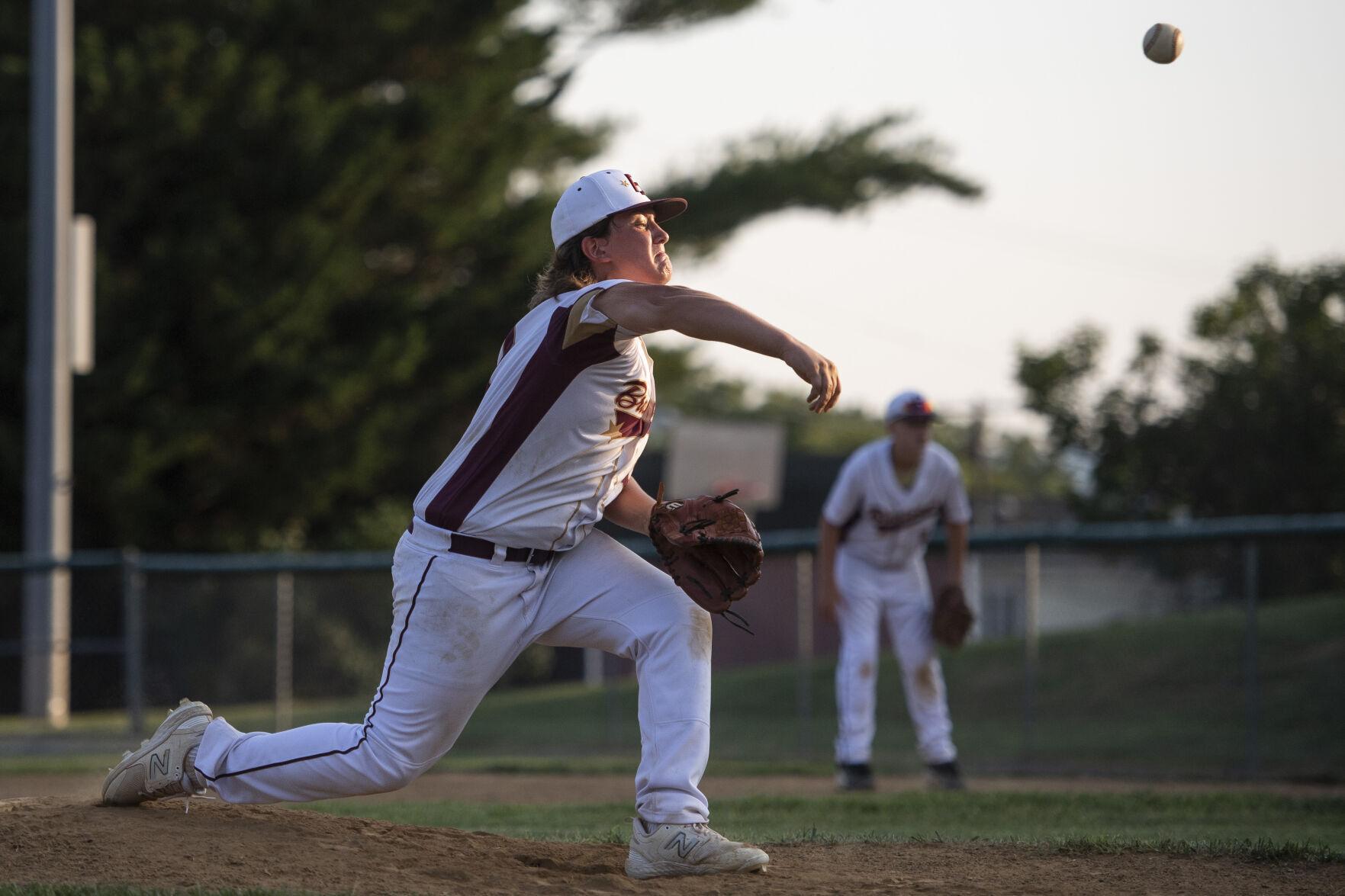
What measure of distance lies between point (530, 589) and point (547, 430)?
1.54 feet

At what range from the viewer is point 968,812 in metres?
7.18

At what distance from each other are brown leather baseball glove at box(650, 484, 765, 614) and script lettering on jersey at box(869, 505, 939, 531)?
4162mm

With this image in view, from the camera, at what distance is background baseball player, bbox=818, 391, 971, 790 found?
28.4ft

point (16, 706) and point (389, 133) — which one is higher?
point (389, 133)

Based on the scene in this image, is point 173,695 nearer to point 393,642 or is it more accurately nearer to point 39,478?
point 39,478

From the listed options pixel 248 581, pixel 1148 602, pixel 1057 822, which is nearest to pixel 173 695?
pixel 248 581

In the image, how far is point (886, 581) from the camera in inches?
353

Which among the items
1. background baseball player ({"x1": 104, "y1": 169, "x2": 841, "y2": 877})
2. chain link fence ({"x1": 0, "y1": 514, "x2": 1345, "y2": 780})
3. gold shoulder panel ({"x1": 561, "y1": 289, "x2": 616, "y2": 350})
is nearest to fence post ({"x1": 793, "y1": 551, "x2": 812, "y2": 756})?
chain link fence ({"x1": 0, "y1": 514, "x2": 1345, "y2": 780})

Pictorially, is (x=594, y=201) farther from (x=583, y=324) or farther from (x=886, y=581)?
(x=886, y=581)

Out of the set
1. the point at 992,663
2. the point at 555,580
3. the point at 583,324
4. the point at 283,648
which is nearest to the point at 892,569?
the point at 555,580

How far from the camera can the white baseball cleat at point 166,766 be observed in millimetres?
4883

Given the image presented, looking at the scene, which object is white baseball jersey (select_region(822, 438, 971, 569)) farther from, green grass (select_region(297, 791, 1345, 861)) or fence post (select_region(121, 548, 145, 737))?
fence post (select_region(121, 548, 145, 737))

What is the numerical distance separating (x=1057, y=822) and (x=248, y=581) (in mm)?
9107

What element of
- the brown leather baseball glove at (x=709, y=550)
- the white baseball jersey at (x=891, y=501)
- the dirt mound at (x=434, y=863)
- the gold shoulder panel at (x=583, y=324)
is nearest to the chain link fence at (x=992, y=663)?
the white baseball jersey at (x=891, y=501)
